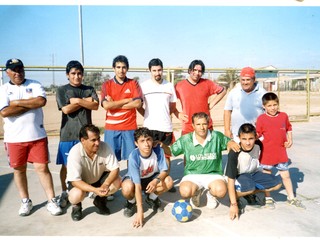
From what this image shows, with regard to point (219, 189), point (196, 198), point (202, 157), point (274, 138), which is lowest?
point (196, 198)

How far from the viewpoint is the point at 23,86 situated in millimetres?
3598

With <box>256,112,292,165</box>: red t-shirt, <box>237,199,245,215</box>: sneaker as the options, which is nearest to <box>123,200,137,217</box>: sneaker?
<box>237,199,245,215</box>: sneaker

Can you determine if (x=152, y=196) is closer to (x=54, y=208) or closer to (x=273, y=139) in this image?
(x=54, y=208)

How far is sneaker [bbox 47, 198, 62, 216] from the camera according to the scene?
357cm

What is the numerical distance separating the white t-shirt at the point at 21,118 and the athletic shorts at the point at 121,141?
994 mm

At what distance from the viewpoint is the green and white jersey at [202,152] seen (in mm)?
3826

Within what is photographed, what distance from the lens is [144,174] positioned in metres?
3.75

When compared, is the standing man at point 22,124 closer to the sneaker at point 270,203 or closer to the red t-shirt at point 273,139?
the sneaker at point 270,203

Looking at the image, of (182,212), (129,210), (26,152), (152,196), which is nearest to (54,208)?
(26,152)

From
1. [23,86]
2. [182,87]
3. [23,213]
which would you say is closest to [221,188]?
[182,87]

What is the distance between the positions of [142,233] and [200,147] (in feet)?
4.44

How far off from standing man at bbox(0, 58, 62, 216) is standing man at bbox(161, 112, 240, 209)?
1638 mm


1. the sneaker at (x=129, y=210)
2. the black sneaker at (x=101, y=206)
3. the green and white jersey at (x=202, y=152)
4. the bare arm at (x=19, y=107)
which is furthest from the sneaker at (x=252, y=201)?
the bare arm at (x=19, y=107)

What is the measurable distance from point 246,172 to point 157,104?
160cm
